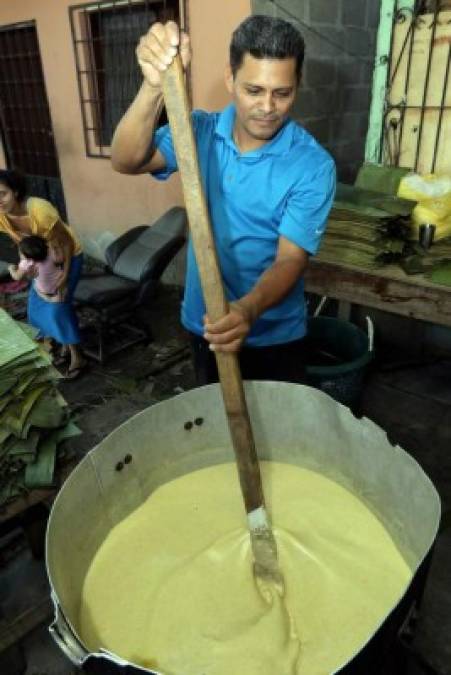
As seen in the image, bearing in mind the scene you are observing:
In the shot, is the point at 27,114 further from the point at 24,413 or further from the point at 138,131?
the point at 24,413

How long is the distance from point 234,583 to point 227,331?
0.75 metres

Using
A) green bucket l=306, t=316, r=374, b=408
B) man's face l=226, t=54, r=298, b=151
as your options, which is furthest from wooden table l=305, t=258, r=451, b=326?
man's face l=226, t=54, r=298, b=151

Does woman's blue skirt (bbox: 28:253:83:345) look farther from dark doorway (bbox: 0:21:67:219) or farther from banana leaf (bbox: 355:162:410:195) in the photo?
dark doorway (bbox: 0:21:67:219)

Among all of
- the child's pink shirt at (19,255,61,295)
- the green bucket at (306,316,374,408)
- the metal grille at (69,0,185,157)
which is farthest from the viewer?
the metal grille at (69,0,185,157)

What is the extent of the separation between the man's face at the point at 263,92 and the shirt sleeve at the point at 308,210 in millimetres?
195

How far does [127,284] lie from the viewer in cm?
393

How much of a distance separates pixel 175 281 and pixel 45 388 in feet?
12.7

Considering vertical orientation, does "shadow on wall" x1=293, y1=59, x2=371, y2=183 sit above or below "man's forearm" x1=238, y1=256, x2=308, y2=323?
above

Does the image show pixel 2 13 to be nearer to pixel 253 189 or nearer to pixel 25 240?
pixel 25 240

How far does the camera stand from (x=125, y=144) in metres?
1.48

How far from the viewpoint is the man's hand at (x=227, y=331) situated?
1.12 metres

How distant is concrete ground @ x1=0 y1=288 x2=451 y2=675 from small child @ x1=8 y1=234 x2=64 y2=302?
0.70 metres

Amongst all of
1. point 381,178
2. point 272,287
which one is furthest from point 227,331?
point 381,178

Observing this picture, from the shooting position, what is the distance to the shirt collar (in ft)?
5.15
